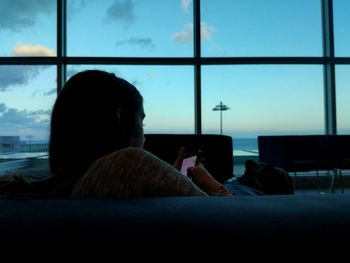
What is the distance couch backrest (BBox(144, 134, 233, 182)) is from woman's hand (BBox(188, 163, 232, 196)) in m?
1.10

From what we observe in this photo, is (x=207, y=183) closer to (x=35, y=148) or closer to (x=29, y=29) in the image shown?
(x=35, y=148)

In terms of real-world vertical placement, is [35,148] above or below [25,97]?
below

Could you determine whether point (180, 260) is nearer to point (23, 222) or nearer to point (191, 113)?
point (23, 222)

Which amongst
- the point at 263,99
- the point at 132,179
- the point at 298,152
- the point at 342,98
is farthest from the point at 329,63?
the point at 132,179

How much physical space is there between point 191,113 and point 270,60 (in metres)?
1.42

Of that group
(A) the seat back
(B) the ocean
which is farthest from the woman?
(B) the ocean

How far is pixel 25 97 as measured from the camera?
186 inches

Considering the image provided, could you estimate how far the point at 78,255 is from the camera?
40 centimetres

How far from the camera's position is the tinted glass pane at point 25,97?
4656 millimetres

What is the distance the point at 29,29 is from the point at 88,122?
14.7 ft

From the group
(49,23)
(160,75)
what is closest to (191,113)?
(160,75)

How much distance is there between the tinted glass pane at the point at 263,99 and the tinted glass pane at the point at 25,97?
2.35 meters

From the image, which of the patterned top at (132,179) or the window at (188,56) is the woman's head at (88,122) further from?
the window at (188,56)

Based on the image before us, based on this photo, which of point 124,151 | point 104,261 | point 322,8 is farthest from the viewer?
point 322,8
